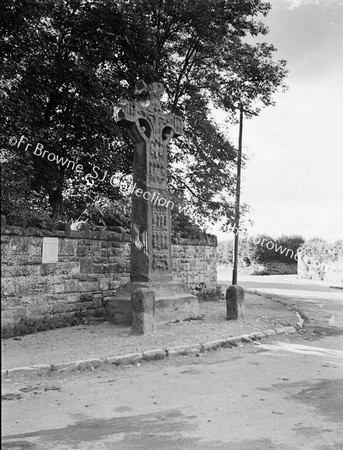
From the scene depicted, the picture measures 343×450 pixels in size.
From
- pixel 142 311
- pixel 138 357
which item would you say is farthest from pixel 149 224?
pixel 138 357

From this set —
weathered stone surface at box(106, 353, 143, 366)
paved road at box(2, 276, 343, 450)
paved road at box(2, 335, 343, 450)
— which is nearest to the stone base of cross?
weathered stone surface at box(106, 353, 143, 366)

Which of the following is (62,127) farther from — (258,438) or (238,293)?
(258,438)

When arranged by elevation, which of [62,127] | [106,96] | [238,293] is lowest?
[238,293]

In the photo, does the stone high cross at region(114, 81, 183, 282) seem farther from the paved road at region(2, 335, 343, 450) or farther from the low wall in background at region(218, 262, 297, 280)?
the low wall in background at region(218, 262, 297, 280)

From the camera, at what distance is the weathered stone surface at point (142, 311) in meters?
8.28

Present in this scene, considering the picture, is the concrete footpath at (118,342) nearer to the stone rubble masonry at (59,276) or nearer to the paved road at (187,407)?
the paved road at (187,407)

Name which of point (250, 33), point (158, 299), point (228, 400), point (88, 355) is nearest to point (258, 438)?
point (228, 400)

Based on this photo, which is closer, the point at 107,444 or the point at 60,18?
the point at 107,444

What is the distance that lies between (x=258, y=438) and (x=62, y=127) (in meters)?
12.4

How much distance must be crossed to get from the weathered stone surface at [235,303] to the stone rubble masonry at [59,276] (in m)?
2.54

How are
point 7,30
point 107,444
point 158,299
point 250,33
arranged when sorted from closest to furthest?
1. point 107,444
2. point 158,299
3. point 7,30
4. point 250,33

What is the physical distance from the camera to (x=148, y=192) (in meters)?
9.79

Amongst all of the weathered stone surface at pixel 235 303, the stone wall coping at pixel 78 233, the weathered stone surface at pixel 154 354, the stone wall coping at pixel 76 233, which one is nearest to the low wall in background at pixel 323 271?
the stone wall coping at pixel 78 233

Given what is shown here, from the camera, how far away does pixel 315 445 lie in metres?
3.72
